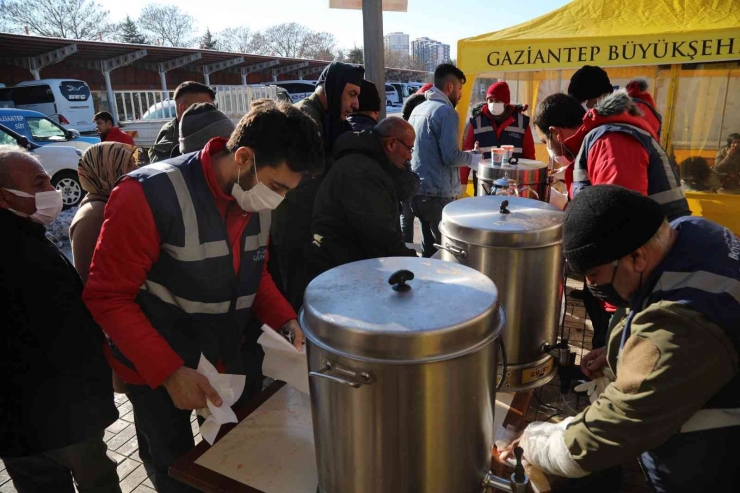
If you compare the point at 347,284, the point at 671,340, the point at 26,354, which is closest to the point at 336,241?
the point at 347,284

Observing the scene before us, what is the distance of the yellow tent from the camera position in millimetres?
4945

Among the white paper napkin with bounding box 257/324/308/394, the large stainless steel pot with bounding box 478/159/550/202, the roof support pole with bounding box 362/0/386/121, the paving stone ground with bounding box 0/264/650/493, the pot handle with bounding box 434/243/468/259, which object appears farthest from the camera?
the roof support pole with bounding box 362/0/386/121

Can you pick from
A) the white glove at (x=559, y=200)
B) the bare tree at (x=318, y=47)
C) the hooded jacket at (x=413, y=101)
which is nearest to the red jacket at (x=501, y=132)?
the hooded jacket at (x=413, y=101)

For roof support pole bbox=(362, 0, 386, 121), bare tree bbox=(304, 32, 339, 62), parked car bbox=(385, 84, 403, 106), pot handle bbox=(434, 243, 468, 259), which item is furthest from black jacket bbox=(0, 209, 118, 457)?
bare tree bbox=(304, 32, 339, 62)

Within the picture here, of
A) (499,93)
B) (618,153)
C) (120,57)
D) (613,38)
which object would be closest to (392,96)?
(120,57)

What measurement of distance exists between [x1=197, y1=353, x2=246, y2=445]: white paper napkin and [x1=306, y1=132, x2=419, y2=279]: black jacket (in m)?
0.87

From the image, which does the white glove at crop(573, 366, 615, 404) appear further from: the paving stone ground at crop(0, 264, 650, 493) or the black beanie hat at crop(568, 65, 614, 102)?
the black beanie hat at crop(568, 65, 614, 102)

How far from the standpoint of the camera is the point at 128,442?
271 centimetres

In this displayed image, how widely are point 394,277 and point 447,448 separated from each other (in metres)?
0.38

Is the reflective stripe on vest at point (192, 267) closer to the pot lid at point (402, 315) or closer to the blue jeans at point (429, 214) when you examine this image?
the pot lid at point (402, 315)

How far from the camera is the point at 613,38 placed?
515cm

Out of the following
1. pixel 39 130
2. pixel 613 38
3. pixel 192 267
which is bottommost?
pixel 192 267

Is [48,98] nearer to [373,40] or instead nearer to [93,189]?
[373,40]

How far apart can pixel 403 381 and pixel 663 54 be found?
5444mm
